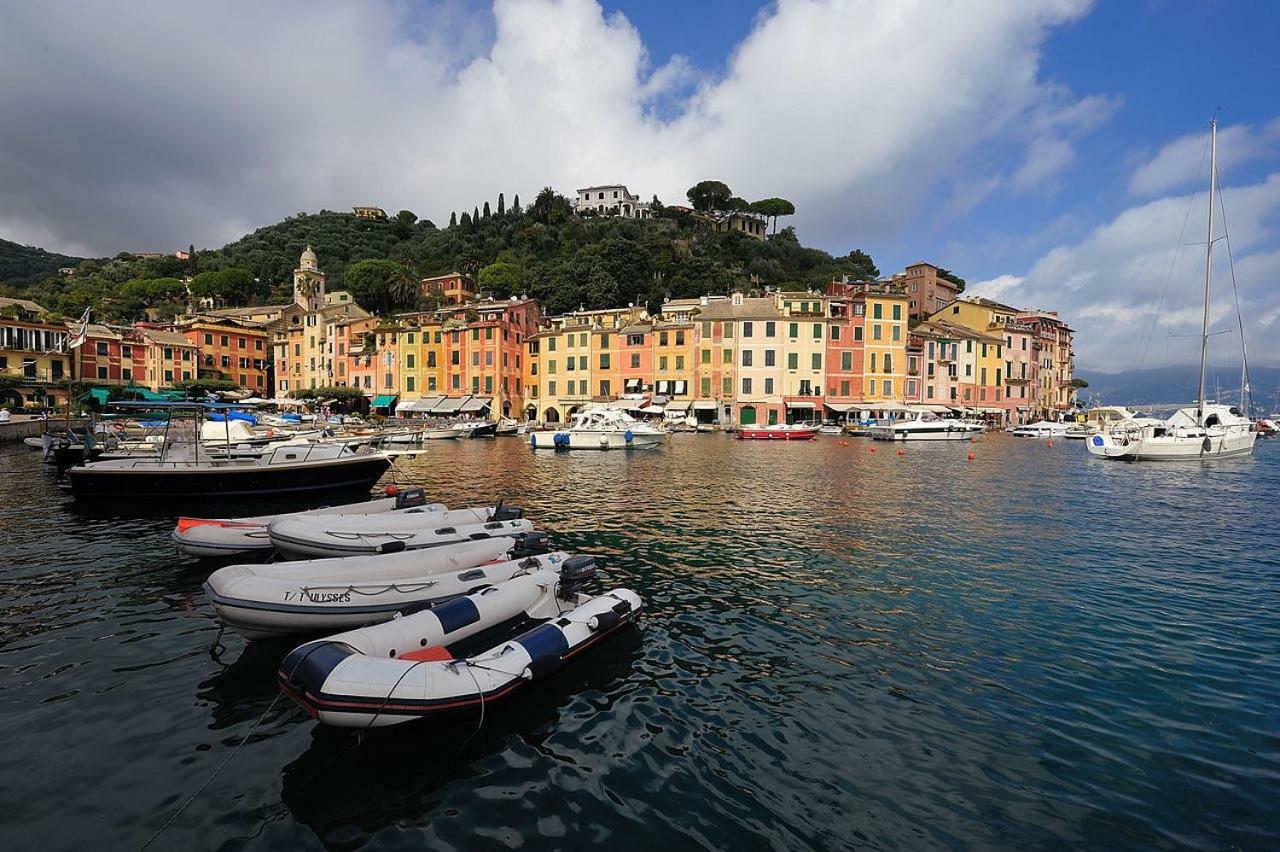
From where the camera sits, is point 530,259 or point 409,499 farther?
point 530,259

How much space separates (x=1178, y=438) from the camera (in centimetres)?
3462

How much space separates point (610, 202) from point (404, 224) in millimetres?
53066

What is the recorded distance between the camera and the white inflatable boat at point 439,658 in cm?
578

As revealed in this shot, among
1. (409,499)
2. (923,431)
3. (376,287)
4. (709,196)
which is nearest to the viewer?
(409,499)

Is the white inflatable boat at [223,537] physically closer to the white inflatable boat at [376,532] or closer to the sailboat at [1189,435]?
the white inflatable boat at [376,532]

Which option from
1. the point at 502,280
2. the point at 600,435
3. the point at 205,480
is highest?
the point at 502,280

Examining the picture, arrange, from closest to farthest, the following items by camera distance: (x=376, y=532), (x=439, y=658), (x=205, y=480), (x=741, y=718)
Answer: (x=741, y=718) < (x=439, y=658) < (x=376, y=532) < (x=205, y=480)

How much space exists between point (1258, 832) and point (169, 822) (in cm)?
936

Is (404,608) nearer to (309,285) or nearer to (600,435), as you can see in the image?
(600,435)

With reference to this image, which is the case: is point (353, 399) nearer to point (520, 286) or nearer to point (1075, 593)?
point (520, 286)

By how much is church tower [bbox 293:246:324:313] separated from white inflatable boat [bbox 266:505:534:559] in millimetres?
85428

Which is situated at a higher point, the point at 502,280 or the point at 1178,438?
the point at 502,280

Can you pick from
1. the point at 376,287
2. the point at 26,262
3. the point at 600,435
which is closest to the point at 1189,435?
the point at 600,435

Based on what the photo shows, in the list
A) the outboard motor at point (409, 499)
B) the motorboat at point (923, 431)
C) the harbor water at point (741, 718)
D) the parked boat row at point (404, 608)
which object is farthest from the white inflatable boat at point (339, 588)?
the motorboat at point (923, 431)
